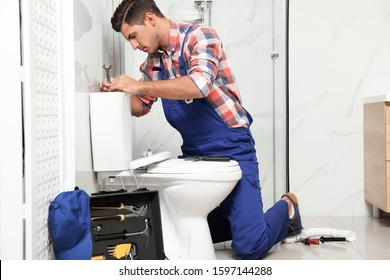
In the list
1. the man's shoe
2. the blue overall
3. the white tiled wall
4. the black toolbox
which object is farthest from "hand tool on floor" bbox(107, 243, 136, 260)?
the white tiled wall

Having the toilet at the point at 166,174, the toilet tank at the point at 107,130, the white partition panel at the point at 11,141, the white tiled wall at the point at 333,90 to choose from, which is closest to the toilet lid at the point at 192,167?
the toilet at the point at 166,174

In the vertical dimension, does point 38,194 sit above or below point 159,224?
above

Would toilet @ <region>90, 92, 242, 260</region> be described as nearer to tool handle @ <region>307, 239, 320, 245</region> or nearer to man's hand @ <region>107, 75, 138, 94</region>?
man's hand @ <region>107, 75, 138, 94</region>

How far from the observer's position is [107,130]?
7.42ft

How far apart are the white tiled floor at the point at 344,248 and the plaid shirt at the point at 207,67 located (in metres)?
0.58

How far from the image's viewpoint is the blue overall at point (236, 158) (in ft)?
7.89

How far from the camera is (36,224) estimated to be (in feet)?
5.62

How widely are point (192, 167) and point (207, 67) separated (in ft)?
1.30

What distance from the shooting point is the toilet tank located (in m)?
2.26

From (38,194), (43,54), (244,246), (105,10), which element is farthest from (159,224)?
(105,10)

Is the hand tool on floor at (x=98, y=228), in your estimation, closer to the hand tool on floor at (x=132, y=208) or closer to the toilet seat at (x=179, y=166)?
the hand tool on floor at (x=132, y=208)

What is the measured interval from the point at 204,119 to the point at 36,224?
38.1 inches
